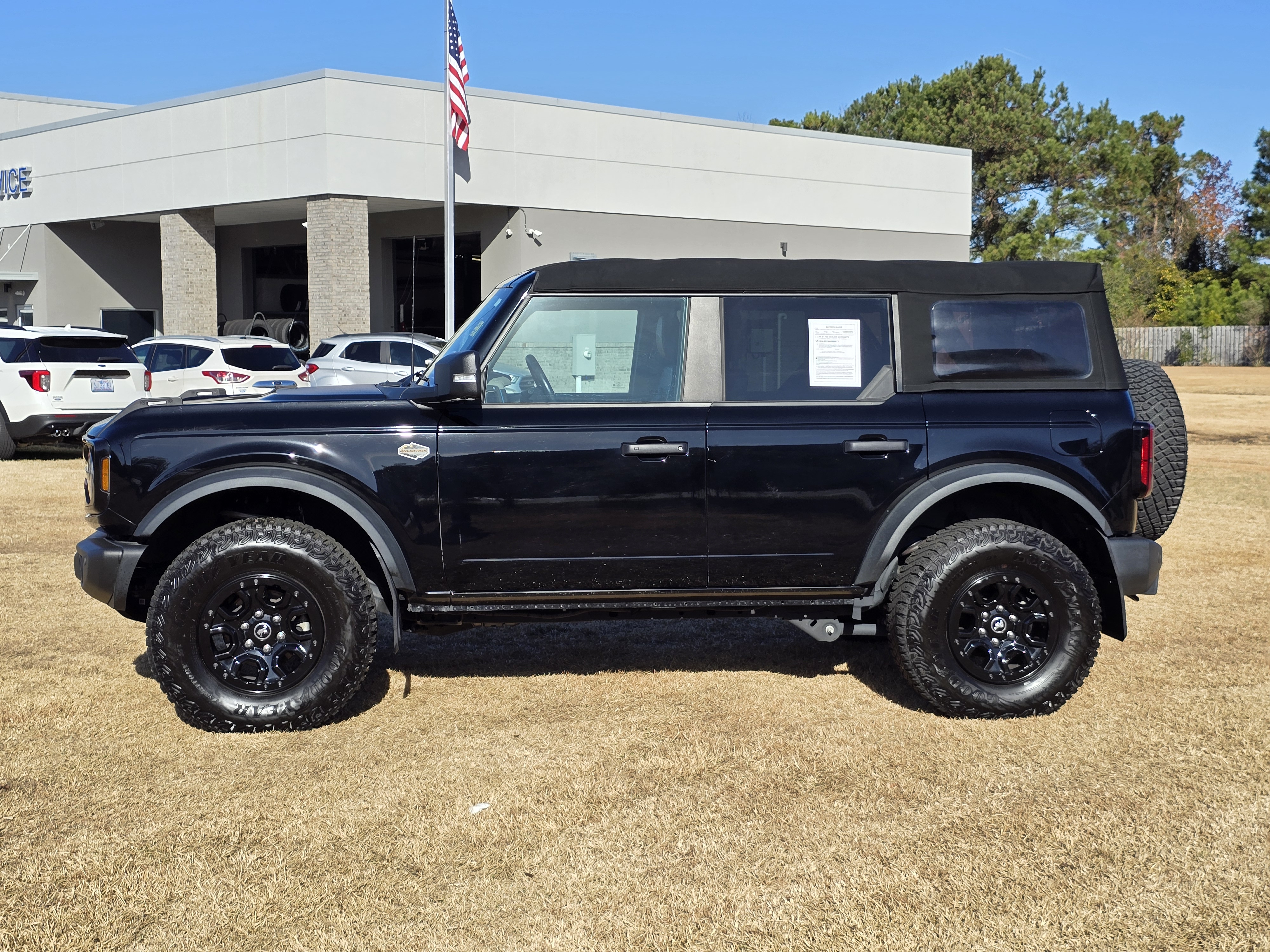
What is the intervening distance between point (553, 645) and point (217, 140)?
26.6m

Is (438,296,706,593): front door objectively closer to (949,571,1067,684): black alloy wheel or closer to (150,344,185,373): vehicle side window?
(949,571,1067,684): black alloy wheel

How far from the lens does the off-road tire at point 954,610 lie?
4973 mm

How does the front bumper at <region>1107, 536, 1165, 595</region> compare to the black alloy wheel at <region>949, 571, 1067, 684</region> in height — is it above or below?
above

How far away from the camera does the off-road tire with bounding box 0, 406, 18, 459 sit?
46.8 ft

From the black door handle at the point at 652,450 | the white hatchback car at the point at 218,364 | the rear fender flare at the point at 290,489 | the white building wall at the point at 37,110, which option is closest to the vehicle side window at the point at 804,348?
the black door handle at the point at 652,450

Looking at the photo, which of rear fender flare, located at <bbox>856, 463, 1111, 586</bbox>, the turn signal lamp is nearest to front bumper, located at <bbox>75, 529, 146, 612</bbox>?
rear fender flare, located at <bbox>856, 463, 1111, 586</bbox>

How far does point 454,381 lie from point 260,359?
13.1m

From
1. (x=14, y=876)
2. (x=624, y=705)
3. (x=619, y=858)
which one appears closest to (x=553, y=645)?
(x=624, y=705)

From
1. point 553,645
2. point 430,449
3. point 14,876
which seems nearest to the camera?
point 14,876

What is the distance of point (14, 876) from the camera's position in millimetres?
3611

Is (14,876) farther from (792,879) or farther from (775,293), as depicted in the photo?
(775,293)

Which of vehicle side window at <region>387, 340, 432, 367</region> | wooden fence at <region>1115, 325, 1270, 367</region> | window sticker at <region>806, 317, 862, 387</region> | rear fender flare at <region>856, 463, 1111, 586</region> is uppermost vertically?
wooden fence at <region>1115, 325, 1270, 367</region>

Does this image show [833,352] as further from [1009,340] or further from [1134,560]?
[1134,560]

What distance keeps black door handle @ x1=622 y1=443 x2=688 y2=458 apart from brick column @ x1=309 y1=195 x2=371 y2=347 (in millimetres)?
24086
